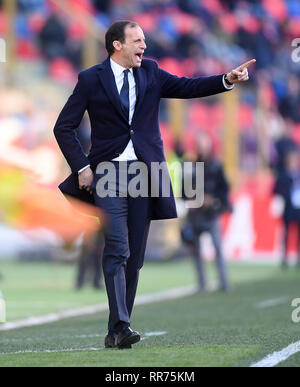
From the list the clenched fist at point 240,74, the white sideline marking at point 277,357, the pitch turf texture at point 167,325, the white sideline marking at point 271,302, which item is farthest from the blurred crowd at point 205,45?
the white sideline marking at point 277,357

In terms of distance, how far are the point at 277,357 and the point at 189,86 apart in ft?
6.38

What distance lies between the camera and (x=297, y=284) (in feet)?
53.6

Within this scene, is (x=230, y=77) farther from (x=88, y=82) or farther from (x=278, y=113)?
(x=278, y=113)

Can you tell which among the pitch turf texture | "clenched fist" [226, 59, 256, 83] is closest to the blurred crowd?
the pitch turf texture

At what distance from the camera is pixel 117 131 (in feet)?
24.7

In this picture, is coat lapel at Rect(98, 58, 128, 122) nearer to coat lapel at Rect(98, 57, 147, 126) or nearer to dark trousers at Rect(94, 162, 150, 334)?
coat lapel at Rect(98, 57, 147, 126)

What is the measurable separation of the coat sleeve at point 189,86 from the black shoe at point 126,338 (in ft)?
5.17

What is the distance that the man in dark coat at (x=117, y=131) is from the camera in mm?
7500

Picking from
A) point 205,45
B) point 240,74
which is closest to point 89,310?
point 240,74

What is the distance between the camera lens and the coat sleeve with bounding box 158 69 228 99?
764cm

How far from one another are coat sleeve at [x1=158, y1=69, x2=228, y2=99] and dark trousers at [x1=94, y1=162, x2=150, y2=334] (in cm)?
59

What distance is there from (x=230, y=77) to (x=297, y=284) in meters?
9.17

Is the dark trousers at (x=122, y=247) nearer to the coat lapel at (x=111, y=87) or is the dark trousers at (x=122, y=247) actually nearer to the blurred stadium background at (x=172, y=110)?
the coat lapel at (x=111, y=87)

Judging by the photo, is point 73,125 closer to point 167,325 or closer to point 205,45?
point 167,325
